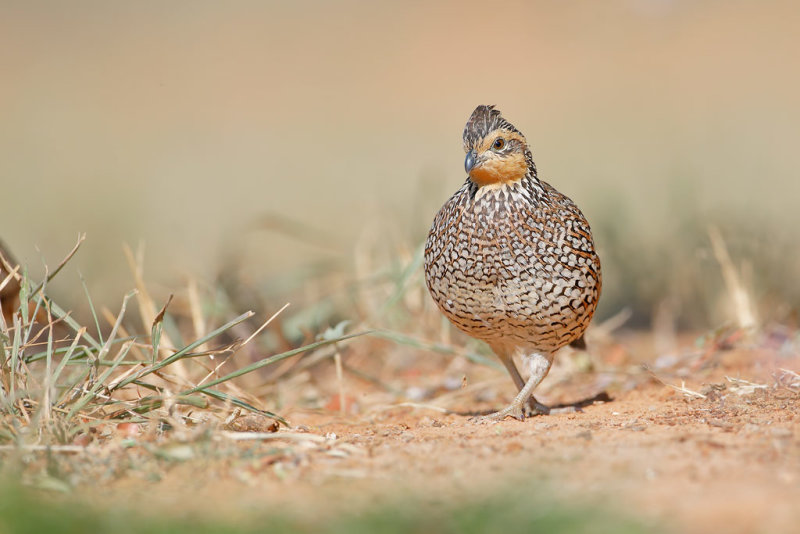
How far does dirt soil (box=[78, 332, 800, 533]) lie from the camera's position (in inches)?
118

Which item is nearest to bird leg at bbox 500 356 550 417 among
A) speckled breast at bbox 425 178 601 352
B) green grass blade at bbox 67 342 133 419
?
speckled breast at bbox 425 178 601 352

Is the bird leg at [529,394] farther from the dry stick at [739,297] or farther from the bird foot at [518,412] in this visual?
the dry stick at [739,297]

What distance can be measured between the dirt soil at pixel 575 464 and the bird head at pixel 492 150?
1.28m

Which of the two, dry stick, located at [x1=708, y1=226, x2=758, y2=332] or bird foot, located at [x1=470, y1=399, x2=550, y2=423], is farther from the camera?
dry stick, located at [x1=708, y1=226, x2=758, y2=332]

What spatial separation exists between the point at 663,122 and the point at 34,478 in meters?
10.0

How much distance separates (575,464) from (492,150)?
1982 millimetres

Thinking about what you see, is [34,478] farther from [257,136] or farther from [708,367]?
[257,136]

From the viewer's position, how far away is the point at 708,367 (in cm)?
617

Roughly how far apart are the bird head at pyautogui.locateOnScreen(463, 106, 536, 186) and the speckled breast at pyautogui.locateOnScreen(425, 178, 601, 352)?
82mm

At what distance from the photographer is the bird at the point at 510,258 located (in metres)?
4.83

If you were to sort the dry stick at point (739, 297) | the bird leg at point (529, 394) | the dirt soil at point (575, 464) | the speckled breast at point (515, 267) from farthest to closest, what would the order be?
the dry stick at point (739, 297) < the bird leg at point (529, 394) < the speckled breast at point (515, 267) < the dirt soil at point (575, 464)

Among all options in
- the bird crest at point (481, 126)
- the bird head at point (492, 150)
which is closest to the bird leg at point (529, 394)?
the bird head at point (492, 150)

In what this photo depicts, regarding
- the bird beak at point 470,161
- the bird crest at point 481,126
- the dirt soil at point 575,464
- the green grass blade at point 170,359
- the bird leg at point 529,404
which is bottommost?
the bird leg at point 529,404

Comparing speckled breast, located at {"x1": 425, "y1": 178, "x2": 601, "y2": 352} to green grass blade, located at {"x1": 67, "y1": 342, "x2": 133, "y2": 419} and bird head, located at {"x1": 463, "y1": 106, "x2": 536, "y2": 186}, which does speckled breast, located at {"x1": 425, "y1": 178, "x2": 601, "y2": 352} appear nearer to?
bird head, located at {"x1": 463, "y1": 106, "x2": 536, "y2": 186}
